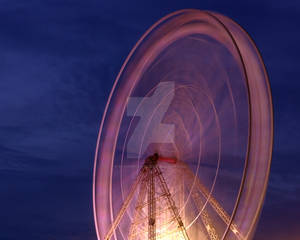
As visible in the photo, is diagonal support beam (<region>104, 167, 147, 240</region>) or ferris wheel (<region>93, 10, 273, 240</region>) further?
diagonal support beam (<region>104, 167, 147, 240</region>)

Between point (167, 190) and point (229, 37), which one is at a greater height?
point (229, 37)

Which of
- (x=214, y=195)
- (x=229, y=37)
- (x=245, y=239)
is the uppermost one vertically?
(x=229, y=37)

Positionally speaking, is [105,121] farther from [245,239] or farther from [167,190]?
[245,239]

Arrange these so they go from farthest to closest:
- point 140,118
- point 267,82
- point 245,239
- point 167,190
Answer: point 140,118
point 167,190
point 267,82
point 245,239

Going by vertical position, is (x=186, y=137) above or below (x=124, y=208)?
above

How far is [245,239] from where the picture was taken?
41.9 feet

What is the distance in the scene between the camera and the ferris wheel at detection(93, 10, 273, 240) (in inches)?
515

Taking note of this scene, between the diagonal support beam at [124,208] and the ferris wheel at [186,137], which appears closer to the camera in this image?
the ferris wheel at [186,137]

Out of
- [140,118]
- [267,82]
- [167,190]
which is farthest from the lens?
[140,118]

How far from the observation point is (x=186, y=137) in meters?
15.2

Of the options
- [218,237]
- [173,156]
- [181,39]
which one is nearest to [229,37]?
[181,39]

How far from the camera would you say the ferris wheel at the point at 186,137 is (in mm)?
13070

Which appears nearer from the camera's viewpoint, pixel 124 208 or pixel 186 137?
pixel 186 137

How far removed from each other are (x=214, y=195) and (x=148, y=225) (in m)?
2.54
